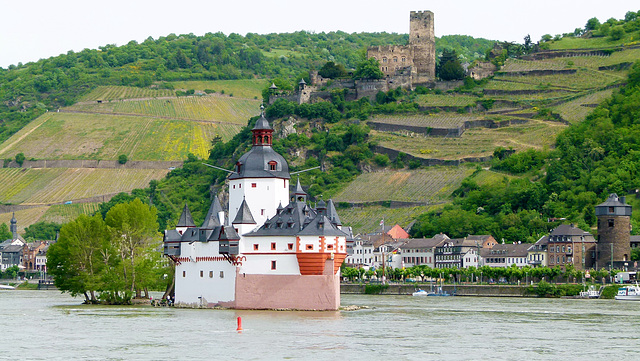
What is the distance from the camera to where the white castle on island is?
77938 mm

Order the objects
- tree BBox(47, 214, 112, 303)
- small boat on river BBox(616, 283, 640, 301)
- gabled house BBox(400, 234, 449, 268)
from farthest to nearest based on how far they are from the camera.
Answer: gabled house BBox(400, 234, 449, 268)
small boat on river BBox(616, 283, 640, 301)
tree BBox(47, 214, 112, 303)

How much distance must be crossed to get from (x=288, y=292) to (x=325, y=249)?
3845mm

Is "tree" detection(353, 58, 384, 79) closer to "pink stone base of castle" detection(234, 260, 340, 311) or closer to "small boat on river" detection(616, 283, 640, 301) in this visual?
"small boat on river" detection(616, 283, 640, 301)

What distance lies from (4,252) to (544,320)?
13121 centimetres

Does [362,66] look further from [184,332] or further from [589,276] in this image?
[184,332]

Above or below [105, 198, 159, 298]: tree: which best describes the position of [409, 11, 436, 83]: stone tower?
above

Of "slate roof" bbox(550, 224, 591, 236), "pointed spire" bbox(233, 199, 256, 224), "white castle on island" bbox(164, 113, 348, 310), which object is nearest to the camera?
"white castle on island" bbox(164, 113, 348, 310)

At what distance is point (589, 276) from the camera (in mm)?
118938

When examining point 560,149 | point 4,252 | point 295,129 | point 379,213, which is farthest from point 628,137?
point 4,252

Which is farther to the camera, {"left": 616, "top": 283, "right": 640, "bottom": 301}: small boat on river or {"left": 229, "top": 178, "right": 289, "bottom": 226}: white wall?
{"left": 616, "top": 283, "right": 640, "bottom": 301}: small boat on river

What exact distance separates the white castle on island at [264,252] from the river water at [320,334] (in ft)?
6.03

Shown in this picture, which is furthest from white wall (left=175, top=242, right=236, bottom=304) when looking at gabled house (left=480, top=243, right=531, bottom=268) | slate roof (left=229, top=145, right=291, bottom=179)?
gabled house (left=480, top=243, right=531, bottom=268)

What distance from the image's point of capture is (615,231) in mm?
122250

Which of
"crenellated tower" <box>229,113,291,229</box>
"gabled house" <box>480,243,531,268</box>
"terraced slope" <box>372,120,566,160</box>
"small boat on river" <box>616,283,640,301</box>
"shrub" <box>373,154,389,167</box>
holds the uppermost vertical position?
"terraced slope" <box>372,120,566,160</box>
